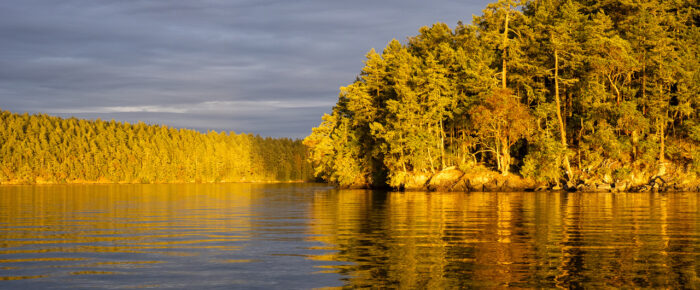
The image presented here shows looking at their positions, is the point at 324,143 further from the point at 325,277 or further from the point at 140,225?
the point at 325,277

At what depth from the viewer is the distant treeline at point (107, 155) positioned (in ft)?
519

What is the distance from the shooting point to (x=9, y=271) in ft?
44.6

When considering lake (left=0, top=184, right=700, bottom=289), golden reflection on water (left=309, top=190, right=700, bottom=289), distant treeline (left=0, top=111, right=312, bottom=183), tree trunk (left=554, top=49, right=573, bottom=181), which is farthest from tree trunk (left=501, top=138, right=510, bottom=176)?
distant treeline (left=0, top=111, right=312, bottom=183)

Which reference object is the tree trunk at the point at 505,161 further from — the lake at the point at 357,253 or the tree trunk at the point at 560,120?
the lake at the point at 357,253

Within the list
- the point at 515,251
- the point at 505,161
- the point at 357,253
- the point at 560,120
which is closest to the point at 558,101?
the point at 560,120

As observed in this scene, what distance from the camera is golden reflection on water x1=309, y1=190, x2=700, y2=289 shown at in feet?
40.3

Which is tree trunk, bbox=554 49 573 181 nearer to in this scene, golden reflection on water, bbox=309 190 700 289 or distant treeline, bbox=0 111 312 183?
golden reflection on water, bbox=309 190 700 289

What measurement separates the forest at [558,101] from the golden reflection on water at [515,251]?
3591cm

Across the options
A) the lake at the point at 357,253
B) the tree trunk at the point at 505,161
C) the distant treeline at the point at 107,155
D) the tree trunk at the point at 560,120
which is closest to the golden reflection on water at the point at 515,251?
the lake at the point at 357,253

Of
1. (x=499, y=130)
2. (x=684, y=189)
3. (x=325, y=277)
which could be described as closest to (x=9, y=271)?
(x=325, y=277)

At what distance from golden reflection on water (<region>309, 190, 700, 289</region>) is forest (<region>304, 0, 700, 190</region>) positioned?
118 feet

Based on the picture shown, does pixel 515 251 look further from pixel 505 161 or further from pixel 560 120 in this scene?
pixel 505 161

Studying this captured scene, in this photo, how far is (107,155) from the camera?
170 m

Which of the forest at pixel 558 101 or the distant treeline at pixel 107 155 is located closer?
the forest at pixel 558 101
